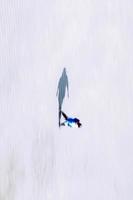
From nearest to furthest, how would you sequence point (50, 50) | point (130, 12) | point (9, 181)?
point (130, 12)
point (50, 50)
point (9, 181)

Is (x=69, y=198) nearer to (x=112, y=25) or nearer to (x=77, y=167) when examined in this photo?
(x=77, y=167)

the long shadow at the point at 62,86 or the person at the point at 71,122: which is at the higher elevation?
the long shadow at the point at 62,86

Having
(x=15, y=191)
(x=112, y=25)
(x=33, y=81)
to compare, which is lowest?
(x=15, y=191)

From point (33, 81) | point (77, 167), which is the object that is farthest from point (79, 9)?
point (77, 167)

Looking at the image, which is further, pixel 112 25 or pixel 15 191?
pixel 15 191

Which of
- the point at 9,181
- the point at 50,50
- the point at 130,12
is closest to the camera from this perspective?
the point at 130,12

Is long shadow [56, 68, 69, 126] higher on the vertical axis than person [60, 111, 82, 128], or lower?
higher

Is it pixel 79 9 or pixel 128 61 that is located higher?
pixel 79 9

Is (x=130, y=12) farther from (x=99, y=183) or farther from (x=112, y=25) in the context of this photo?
(x=99, y=183)
